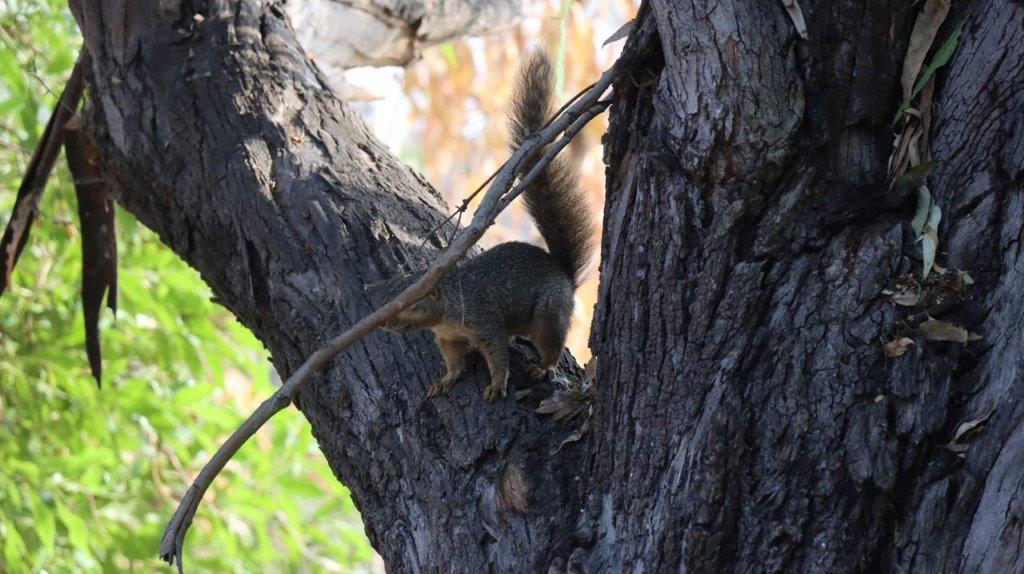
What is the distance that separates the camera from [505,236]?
7637mm

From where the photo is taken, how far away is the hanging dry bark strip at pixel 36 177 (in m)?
3.13

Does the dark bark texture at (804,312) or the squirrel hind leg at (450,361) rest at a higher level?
the squirrel hind leg at (450,361)

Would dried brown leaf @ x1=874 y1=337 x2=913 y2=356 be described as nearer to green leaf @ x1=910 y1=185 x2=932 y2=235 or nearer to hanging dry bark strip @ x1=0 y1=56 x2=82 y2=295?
green leaf @ x1=910 y1=185 x2=932 y2=235

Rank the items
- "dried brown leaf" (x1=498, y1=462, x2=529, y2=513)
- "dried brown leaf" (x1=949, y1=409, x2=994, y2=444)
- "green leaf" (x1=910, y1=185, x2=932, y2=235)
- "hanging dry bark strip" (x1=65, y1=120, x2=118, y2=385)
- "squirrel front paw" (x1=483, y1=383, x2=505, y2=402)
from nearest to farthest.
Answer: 1. "dried brown leaf" (x1=949, y1=409, x2=994, y2=444)
2. "green leaf" (x1=910, y1=185, x2=932, y2=235)
3. "dried brown leaf" (x1=498, y1=462, x2=529, y2=513)
4. "squirrel front paw" (x1=483, y1=383, x2=505, y2=402)
5. "hanging dry bark strip" (x1=65, y1=120, x2=118, y2=385)

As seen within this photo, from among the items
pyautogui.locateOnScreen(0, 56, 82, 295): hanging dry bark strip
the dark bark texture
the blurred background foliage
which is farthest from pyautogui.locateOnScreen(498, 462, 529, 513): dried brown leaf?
the blurred background foliage

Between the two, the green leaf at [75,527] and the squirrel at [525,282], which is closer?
the squirrel at [525,282]

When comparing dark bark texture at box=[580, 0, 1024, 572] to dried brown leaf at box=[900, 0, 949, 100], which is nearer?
dark bark texture at box=[580, 0, 1024, 572]

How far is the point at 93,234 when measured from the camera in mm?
3275

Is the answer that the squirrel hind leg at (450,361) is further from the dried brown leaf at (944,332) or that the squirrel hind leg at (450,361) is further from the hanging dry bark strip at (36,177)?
the hanging dry bark strip at (36,177)

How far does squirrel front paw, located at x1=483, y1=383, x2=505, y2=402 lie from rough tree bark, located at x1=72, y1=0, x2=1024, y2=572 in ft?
0.37

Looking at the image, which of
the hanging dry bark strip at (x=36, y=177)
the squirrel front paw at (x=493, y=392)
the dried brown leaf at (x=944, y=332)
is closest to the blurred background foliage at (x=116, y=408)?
the hanging dry bark strip at (x=36, y=177)

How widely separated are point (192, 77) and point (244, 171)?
1.13ft

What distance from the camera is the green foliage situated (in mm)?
4172

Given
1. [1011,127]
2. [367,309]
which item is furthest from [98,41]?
[1011,127]
